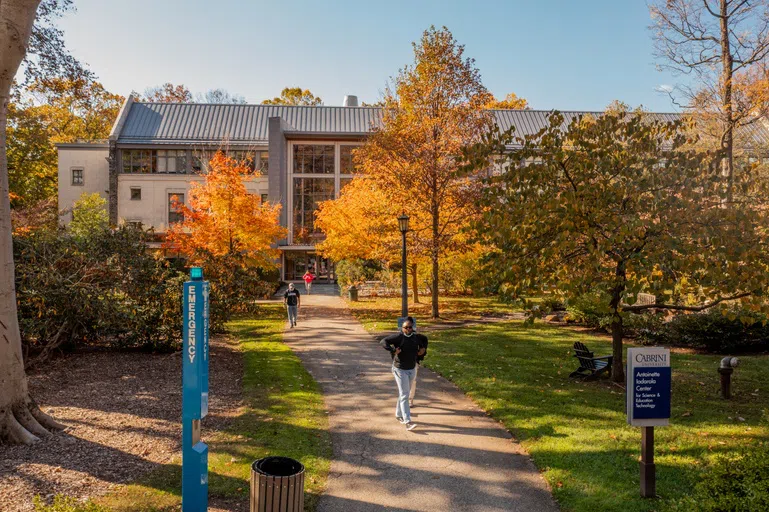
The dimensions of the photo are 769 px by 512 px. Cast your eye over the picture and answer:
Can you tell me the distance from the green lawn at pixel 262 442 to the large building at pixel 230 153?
35172 mm

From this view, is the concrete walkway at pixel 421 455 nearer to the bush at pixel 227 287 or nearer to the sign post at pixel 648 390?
the sign post at pixel 648 390

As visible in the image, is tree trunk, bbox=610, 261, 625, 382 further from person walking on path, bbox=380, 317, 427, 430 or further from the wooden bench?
person walking on path, bbox=380, 317, 427, 430

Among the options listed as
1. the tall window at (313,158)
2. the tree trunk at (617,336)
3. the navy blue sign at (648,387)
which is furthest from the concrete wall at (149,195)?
the navy blue sign at (648,387)

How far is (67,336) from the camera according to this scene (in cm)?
1468

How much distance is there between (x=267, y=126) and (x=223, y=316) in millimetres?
35902

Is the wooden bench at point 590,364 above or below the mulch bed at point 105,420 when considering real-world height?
above

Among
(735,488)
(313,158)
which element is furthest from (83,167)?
(735,488)

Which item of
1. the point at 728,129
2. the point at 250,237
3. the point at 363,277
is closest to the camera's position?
the point at 728,129

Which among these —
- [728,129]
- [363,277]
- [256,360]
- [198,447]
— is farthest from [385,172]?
[198,447]

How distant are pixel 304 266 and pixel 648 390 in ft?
144

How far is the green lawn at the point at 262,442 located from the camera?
6.80m

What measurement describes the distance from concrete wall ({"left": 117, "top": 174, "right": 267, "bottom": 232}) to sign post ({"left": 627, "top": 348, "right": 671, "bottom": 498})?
44640 millimetres

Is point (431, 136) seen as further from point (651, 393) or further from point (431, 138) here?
point (651, 393)

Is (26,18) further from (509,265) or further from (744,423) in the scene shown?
(744,423)
